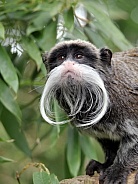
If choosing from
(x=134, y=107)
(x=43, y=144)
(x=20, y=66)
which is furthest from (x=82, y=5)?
(x=43, y=144)

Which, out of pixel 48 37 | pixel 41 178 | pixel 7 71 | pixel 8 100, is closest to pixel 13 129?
pixel 8 100

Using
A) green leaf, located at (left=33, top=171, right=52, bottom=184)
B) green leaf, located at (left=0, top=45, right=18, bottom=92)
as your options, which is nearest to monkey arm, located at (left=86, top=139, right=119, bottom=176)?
green leaf, located at (left=0, top=45, right=18, bottom=92)

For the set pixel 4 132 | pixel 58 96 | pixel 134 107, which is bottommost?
pixel 4 132

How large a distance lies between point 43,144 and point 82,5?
1896mm

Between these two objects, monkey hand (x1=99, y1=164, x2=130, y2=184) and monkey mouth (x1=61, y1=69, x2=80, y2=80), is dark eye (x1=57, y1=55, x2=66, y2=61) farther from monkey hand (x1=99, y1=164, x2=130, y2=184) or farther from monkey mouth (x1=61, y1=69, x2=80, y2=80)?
monkey hand (x1=99, y1=164, x2=130, y2=184)

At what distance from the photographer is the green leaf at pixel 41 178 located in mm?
3762

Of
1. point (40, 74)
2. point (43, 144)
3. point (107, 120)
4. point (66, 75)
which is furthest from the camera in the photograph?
point (43, 144)

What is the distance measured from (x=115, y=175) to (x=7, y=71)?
1058 millimetres

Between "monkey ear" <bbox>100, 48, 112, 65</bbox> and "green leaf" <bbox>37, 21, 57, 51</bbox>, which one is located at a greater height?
"monkey ear" <bbox>100, 48, 112, 65</bbox>

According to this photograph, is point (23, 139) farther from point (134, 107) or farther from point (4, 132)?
point (134, 107)

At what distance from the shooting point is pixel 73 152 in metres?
5.70

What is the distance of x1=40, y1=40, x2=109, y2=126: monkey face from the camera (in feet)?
14.5

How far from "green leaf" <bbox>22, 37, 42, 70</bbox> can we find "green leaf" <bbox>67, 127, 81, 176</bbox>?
31.2 inches

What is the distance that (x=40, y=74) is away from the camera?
19.4 feet
